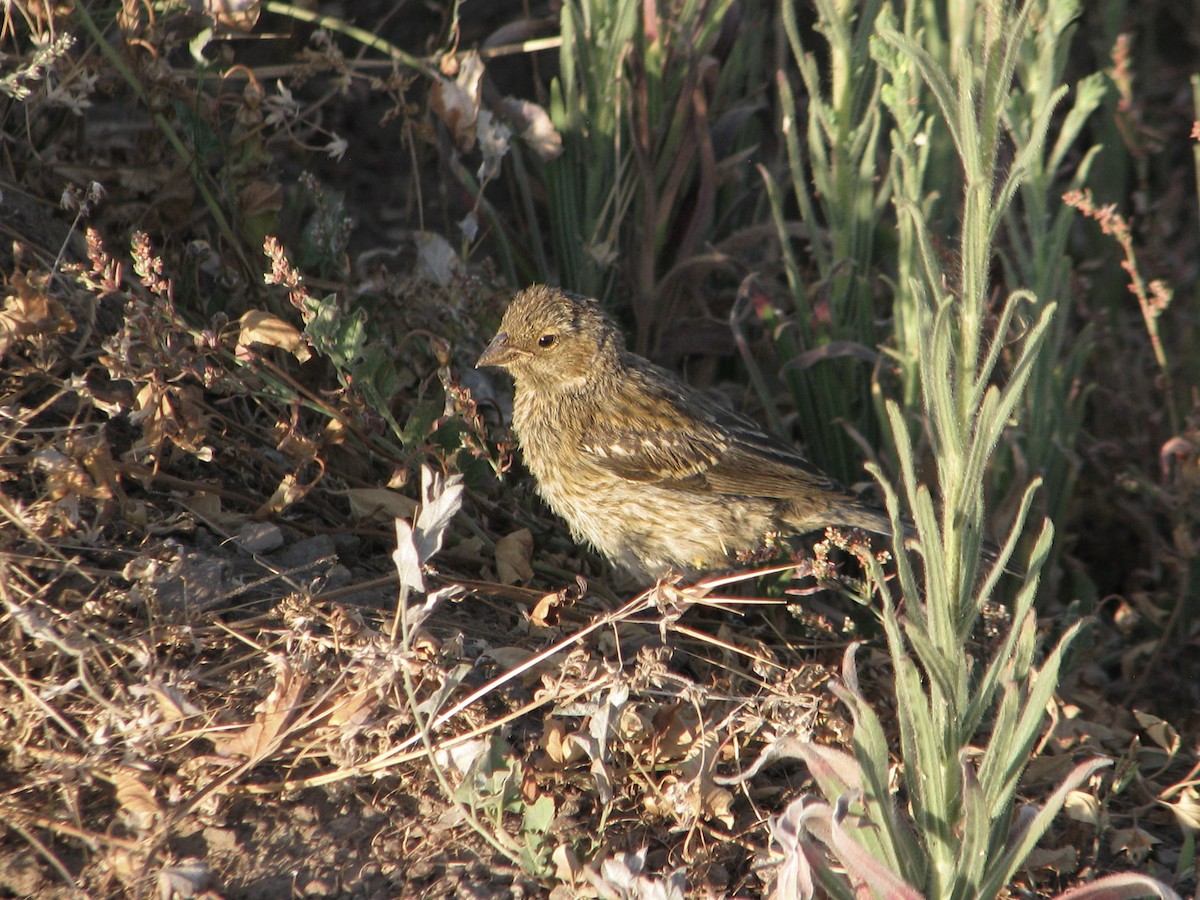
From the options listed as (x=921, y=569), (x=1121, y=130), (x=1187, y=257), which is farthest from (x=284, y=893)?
(x=1187, y=257)

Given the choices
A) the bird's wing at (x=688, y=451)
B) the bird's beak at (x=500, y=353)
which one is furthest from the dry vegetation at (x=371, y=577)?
the bird's wing at (x=688, y=451)

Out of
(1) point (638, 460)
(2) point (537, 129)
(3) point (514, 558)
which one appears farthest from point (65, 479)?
(2) point (537, 129)

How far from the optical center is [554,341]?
3.80 metres

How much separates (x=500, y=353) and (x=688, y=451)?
686 millimetres

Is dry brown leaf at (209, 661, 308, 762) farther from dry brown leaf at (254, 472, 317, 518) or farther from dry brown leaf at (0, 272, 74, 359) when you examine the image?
dry brown leaf at (0, 272, 74, 359)

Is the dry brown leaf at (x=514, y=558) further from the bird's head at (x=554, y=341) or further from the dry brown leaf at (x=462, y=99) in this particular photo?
the dry brown leaf at (x=462, y=99)

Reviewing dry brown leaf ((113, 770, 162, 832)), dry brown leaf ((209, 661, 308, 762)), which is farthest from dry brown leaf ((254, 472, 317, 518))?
dry brown leaf ((113, 770, 162, 832))

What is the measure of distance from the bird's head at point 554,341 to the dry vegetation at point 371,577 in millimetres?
185

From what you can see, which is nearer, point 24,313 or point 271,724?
point 271,724

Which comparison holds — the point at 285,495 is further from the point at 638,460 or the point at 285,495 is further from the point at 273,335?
the point at 638,460

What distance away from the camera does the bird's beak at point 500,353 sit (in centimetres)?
377

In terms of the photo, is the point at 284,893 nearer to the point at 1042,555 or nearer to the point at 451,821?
the point at 451,821

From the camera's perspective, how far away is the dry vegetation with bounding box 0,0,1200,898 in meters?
2.55

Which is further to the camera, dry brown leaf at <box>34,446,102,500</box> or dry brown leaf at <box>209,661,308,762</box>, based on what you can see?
dry brown leaf at <box>34,446,102,500</box>
